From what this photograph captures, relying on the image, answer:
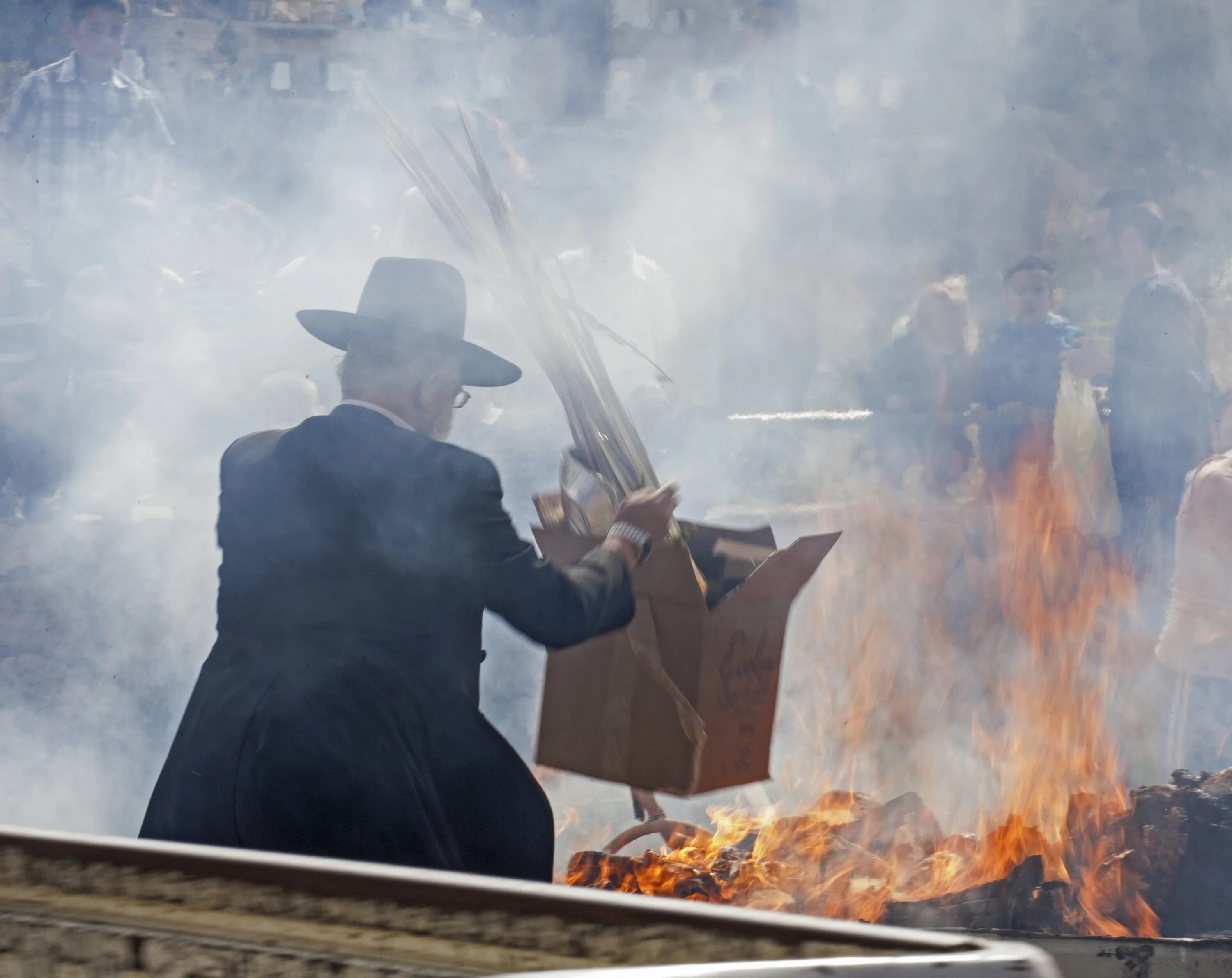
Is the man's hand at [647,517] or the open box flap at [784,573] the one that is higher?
the man's hand at [647,517]

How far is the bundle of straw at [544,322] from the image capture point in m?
2.81

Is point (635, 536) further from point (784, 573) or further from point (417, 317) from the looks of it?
point (417, 317)

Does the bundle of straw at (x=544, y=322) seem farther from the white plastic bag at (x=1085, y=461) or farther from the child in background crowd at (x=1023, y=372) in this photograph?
the child in background crowd at (x=1023, y=372)

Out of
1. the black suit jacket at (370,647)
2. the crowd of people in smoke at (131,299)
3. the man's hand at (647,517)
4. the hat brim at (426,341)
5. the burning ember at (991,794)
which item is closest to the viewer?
the black suit jacket at (370,647)

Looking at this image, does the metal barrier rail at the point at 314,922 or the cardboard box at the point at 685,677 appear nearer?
the metal barrier rail at the point at 314,922

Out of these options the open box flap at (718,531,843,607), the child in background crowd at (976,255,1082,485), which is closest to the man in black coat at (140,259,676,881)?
the open box flap at (718,531,843,607)

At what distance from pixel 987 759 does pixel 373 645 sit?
2.61m

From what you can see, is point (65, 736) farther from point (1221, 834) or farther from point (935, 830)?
point (1221, 834)

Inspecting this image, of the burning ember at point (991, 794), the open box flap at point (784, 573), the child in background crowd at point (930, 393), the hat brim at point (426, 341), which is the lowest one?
the burning ember at point (991, 794)

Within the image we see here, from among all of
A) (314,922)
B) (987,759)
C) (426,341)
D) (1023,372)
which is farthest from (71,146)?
(314,922)

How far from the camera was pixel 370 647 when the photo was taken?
2523 mm

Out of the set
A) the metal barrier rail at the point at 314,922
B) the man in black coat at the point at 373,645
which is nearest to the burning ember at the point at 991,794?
the man in black coat at the point at 373,645

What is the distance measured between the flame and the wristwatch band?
126cm

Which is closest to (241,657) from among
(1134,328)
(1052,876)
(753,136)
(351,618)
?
(351,618)
